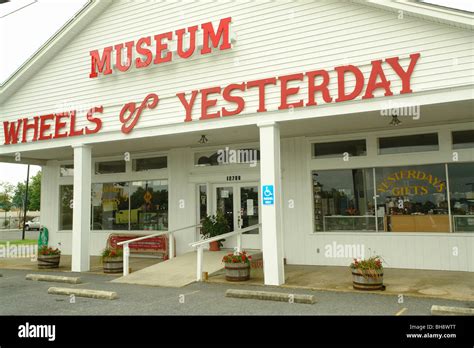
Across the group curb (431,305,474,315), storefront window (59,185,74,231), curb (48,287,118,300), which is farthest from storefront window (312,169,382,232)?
storefront window (59,185,74,231)

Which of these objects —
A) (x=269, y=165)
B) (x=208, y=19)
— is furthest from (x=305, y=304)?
(x=208, y=19)

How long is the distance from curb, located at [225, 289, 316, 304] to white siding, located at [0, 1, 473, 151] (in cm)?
415

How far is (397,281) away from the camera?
9961 mm

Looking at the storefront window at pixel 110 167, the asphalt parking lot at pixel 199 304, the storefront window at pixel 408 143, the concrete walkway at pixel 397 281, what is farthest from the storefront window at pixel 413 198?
the storefront window at pixel 110 167

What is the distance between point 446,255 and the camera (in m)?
11.3

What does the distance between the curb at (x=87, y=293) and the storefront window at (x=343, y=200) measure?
6.52 meters

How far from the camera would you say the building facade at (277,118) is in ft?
30.9

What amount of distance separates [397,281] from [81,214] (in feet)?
29.7

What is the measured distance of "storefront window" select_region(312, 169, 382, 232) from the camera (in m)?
12.5

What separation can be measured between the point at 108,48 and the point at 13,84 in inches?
163

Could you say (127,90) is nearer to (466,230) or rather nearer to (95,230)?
(95,230)

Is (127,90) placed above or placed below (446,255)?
above

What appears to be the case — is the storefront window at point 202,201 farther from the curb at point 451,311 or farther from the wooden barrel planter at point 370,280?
the curb at point 451,311

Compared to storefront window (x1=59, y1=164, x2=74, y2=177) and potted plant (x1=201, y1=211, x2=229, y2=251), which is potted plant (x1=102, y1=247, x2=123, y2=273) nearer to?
potted plant (x1=201, y1=211, x2=229, y2=251)
